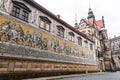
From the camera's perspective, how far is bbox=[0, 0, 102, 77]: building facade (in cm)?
887

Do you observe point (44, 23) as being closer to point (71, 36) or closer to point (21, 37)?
point (21, 37)

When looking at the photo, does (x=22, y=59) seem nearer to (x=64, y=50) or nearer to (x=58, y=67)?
(x=58, y=67)

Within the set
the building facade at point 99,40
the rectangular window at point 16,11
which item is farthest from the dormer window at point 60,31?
the building facade at point 99,40

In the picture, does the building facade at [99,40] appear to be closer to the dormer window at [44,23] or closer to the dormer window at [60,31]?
the dormer window at [60,31]

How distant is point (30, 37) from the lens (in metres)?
10.9

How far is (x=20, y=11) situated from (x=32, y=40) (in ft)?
9.77

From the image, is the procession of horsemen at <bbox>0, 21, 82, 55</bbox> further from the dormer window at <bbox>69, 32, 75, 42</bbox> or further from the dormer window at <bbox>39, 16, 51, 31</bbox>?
the dormer window at <bbox>69, 32, 75, 42</bbox>

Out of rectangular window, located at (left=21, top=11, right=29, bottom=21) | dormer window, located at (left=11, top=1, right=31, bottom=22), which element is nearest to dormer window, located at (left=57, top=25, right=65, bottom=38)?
dormer window, located at (left=11, top=1, right=31, bottom=22)

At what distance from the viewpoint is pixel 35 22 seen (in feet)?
39.3

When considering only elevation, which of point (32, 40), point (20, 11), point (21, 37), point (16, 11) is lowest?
point (32, 40)

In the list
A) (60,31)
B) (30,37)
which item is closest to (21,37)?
(30,37)

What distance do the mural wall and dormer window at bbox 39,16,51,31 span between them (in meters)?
0.73

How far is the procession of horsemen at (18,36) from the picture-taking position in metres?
8.82

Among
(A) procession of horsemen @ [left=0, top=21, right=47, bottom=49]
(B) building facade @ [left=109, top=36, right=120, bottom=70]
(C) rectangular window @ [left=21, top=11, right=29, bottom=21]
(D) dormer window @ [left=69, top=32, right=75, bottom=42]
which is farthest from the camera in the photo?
(B) building facade @ [left=109, top=36, right=120, bottom=70]
